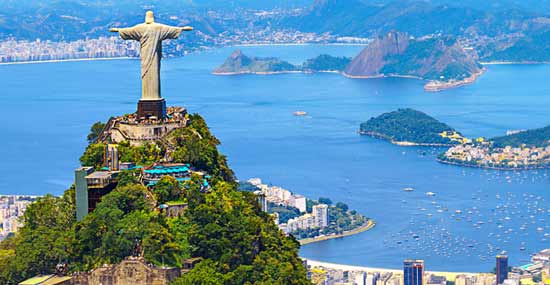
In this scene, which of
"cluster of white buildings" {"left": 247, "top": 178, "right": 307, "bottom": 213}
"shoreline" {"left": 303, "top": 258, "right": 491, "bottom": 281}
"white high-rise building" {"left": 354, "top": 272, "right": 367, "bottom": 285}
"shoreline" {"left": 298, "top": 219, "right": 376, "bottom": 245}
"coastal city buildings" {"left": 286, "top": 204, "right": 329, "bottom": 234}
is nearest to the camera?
"white high-rise building" {"left": 354, "top": 272, "right": 367, "bottom": 285}

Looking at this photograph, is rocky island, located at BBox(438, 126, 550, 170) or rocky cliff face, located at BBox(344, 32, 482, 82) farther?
rocky cliff face, located at BBox(344, 32, 482, 82)

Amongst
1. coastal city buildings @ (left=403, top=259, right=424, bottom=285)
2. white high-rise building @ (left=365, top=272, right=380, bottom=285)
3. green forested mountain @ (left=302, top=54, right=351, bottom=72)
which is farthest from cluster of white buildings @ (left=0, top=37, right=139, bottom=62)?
coastal city buildings @ (left=403, top=259, right=424, bottom=285)

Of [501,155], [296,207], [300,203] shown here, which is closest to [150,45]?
[296,207]

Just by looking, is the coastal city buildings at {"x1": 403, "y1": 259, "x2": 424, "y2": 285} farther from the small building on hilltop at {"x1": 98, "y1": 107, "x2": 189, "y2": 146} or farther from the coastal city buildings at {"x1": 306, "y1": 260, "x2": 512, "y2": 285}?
the small building on hilltop at {"x1": 98, "y1": 107, "x2": 189, "y2": 146}

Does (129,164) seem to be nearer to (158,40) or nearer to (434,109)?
(158,40)

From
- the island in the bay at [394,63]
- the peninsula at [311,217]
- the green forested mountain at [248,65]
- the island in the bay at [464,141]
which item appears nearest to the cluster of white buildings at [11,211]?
the peninsula at [311,217]
